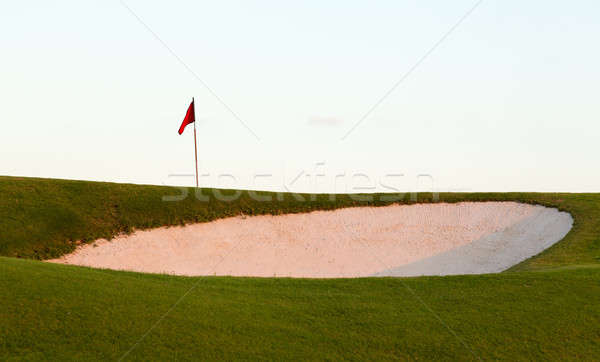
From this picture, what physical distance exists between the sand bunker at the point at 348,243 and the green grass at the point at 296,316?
7.26m

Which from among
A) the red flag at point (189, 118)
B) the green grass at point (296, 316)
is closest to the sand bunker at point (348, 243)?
the red flag at point (189, 118)

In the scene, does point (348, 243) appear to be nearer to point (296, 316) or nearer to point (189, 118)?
point (189, 118)

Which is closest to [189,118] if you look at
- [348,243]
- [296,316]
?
[348,243]

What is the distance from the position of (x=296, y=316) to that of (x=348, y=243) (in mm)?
12634

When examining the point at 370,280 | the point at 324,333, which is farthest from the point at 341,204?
the point at 324,333

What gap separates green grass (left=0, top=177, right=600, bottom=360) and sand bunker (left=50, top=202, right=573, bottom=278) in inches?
286

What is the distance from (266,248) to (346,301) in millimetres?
10818

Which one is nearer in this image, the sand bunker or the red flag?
the sand bunker

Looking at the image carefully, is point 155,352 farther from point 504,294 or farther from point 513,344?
point 504,294

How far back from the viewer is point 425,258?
22.6 metres

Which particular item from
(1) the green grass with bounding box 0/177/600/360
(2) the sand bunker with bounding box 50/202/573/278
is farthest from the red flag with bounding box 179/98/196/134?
(1) the green grass with bounding box 0/177/600/360

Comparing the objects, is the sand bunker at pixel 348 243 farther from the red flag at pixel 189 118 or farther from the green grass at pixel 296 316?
the green grass at pixel 296 316

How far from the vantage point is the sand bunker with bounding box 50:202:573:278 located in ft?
68.7

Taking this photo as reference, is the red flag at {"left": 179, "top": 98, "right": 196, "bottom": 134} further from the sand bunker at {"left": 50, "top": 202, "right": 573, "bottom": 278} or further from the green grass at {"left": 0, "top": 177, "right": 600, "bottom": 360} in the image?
the green grass at {"left": 0, "top": 177, "right": 600, "bottom": 360}
